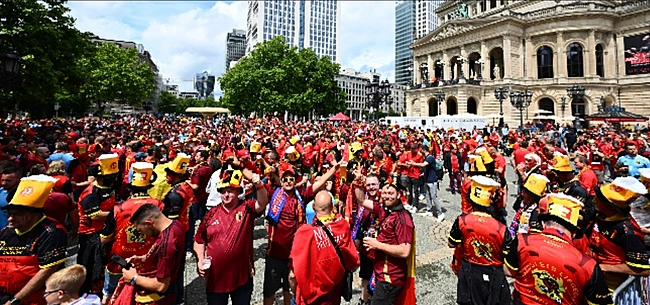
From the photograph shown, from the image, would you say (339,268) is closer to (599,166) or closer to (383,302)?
(383,302)

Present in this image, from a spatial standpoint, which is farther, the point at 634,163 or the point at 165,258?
the point at 634,163

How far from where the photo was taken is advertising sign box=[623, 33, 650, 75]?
38.2m

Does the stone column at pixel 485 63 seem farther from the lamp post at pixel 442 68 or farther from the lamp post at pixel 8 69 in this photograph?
the lamp post at pixel 8 69

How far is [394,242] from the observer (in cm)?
333

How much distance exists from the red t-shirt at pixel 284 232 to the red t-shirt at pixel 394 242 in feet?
3.73

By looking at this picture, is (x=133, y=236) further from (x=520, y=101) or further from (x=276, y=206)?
(x=520, y=101)

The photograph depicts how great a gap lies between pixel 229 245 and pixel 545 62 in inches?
2072

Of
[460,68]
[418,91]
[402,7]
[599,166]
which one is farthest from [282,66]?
[402,7]

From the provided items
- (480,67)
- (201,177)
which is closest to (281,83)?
(480,67)

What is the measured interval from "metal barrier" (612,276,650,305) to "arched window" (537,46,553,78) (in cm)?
4949

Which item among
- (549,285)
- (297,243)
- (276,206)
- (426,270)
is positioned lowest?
(426,270)

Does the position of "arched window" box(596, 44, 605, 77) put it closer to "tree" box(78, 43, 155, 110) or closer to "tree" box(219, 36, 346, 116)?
"tree" box(219, 36, 346, 116)

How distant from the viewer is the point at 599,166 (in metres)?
7.67

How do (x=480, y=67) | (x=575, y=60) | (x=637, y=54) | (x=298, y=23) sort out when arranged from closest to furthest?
(x=637, y=54) → (x=575, y=60) → (x=480, y=67) → (x=298, y=23)
